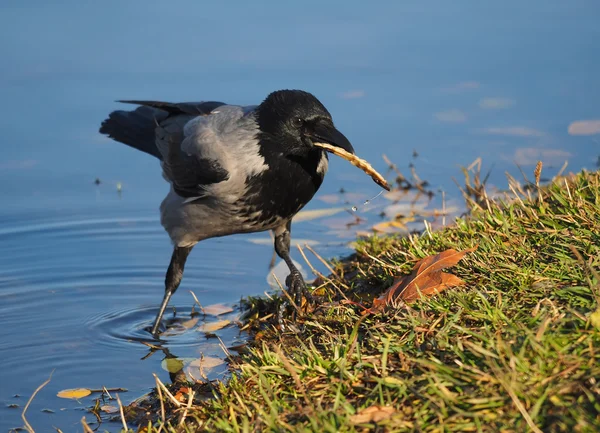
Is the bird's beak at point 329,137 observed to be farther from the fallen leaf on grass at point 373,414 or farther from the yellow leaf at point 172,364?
the fallen leaf on grass at point 373,414

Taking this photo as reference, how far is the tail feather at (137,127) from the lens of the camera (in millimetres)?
6562

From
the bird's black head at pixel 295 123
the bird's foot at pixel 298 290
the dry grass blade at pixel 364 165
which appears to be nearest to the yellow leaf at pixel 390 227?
the bird's foot at pixel 298 290

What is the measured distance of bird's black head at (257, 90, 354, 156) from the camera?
5090 mm

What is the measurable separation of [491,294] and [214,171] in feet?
7.55

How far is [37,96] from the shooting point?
895 centimetres

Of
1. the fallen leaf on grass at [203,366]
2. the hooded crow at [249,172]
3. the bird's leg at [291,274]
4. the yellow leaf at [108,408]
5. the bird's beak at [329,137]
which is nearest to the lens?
the yellow leaf at [108,408]

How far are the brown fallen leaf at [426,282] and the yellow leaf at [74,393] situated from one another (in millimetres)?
1571

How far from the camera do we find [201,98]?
28.0 feet

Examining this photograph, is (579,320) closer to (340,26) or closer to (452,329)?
(452,329)

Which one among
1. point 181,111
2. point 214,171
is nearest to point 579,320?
point 214,171

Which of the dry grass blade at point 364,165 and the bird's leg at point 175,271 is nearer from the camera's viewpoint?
the dry grass blade at point 364,165

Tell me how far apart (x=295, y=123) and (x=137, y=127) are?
198 cm

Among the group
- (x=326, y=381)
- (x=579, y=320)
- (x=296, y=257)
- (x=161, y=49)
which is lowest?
(x=296, y=257)

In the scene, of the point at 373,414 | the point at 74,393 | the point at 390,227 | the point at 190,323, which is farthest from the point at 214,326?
the point at 373,414
